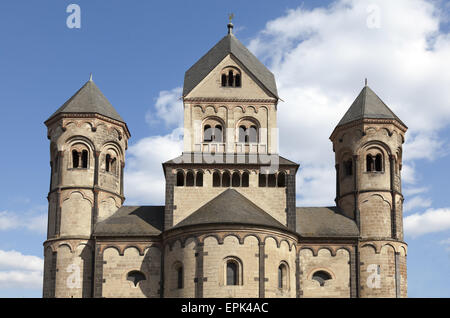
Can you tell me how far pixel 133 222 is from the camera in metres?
60.2

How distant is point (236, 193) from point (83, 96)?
15292 millimetres

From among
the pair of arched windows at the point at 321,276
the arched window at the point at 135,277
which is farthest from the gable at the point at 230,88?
the arched window at the point at 135,277

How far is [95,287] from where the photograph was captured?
5744 cm

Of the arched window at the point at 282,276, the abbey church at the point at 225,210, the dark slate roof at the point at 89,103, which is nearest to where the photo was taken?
the abbey church at the point at 225,210

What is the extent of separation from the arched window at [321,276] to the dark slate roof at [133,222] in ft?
39.5

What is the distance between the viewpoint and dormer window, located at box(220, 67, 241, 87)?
215 ft

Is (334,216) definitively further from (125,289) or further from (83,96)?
(83,96)

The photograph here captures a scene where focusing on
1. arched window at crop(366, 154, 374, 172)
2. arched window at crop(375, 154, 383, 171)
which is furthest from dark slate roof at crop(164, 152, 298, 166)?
arched window at crop(375, 154, 383, 171)

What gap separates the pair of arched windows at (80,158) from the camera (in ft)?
202

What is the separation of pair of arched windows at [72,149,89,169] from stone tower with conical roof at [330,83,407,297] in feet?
66.4

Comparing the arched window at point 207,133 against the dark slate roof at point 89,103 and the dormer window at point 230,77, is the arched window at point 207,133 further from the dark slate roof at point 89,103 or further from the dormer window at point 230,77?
the dark slate roof at point 89,103

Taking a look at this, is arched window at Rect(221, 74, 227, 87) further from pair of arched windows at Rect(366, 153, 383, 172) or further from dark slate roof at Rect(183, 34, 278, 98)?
pair of arched windows at Rect(366, 153, 383, 172)

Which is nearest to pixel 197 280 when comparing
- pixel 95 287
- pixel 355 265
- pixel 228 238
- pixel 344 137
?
pixel 228 238
